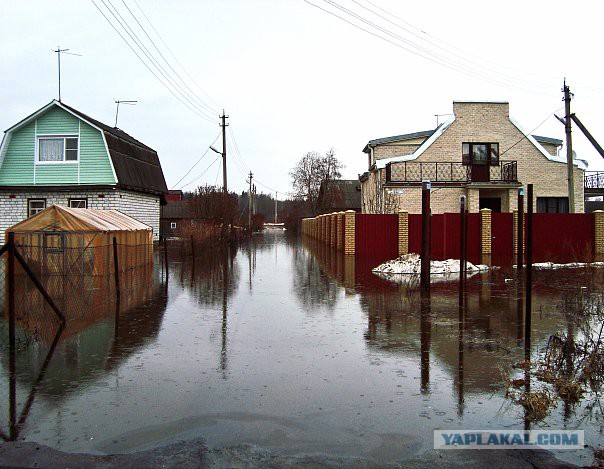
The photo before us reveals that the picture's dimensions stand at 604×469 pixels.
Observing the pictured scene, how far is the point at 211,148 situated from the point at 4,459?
3876 centimetres

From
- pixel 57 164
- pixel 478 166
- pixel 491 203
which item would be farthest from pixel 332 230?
pixel 57 164

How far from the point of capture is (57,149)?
2677 centimetres

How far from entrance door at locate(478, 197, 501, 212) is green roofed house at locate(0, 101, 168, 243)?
2026cm

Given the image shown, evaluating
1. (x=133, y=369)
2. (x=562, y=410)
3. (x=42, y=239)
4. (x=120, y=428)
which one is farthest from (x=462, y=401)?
(x=42, y=239)

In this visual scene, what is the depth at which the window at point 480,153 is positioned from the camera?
31.9 m

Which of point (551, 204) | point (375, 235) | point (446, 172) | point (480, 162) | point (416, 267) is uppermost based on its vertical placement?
point (480, 162)

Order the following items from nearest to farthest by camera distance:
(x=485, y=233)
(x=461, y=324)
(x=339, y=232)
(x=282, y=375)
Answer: (x=282, y=375) < (x=461, y=324) < (x=485, y=233) < (x=339, y=232)

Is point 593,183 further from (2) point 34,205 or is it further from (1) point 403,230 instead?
(2) point 34,205

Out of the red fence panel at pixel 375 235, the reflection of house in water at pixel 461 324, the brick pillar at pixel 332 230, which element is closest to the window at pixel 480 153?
the brick pillar at pixel 332 230

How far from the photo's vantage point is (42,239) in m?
15.5

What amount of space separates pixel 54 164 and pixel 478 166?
22069 millimetres

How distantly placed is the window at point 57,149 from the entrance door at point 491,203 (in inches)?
883

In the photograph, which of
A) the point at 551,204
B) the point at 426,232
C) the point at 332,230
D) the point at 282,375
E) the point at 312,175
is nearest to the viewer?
the point at 282,375

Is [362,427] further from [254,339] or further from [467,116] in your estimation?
[467,116]
